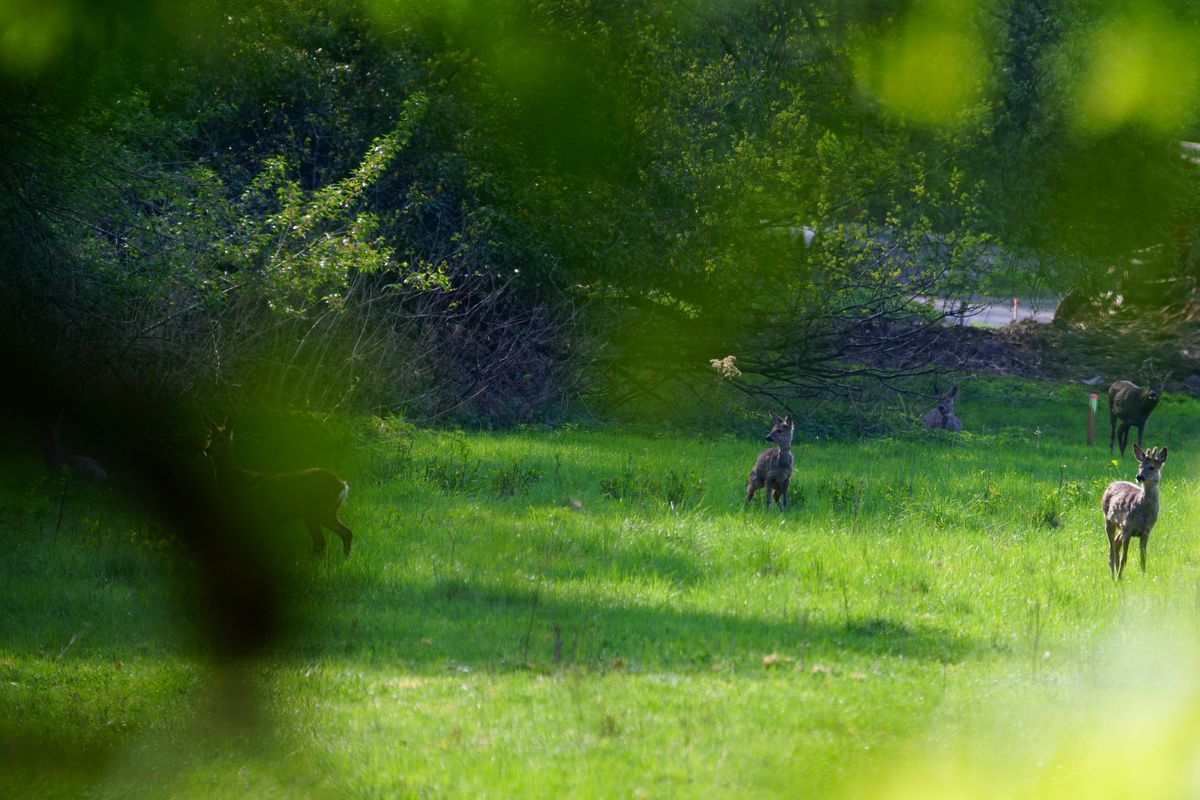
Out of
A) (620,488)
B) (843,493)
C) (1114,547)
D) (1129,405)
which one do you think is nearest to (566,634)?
(1114,547)

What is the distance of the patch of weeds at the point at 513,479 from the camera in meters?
16.2

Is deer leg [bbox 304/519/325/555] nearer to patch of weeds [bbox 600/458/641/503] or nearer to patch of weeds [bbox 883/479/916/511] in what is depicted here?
patch of weeds [bbox 600/458/641/503]

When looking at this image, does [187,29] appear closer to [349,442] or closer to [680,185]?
[349,442]

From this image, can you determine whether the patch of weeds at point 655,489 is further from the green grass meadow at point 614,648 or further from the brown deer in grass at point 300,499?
the brown deer in grass at point 300,499

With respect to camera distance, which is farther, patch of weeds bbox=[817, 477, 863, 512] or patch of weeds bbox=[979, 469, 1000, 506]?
patch of weeds bbox=[979, 469, 1000, 506]

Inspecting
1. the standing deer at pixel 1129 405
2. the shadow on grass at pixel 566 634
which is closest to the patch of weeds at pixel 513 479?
the shadow on grass at pixel 566 634

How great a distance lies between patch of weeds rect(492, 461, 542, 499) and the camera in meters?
16.2

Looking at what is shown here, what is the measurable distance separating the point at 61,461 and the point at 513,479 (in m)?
4.95

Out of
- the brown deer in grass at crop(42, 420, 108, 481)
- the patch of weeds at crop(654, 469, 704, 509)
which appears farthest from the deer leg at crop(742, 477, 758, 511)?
the brown deer in grass at crop(42, 420, 108, 481)

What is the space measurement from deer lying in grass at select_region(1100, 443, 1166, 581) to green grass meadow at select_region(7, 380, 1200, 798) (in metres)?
0.27

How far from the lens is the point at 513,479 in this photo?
16.7 m

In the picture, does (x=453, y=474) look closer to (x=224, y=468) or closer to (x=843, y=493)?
(x=224, y=468)

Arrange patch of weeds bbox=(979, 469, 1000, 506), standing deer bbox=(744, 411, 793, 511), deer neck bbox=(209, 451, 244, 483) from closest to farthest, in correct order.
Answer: deer neck bbox=(209, 451, 244, 483), standing deer bbox=(744, 411, 793, 511), patch of weeds bbox=(979, 469, 1000, 506)

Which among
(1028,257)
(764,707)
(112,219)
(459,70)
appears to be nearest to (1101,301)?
(1028,257)
